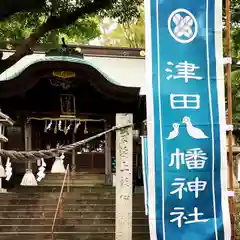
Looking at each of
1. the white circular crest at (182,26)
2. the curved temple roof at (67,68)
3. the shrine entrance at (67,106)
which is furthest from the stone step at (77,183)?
the white circular crest at (182,26)

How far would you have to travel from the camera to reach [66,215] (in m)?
11.6

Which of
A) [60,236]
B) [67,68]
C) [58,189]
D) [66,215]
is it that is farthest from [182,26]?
[58,189]

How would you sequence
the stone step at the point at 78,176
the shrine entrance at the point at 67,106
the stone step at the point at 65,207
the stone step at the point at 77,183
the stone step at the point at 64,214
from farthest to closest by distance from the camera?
the stone step at the point at 78,176 → the stone step at the point at 77,183 → the shrine entrance at the point at 67,106 → the stone step at the point at 65,207 → the stone step at the point at 64,214

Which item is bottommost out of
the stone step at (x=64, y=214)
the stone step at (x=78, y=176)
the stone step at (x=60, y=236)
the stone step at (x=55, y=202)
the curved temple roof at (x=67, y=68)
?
the stone step at (x=60, y=236)

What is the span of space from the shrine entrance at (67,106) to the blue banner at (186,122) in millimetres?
9366

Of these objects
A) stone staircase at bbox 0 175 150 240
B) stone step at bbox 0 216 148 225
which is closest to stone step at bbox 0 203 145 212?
stone staircase at bbox 0 175 150 240

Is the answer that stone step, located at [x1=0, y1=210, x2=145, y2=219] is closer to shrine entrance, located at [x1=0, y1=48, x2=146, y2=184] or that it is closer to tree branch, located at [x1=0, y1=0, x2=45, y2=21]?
shrine entrance, located at [x1=0, y1=48, x2=146, y2=184]

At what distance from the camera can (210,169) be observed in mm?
4414

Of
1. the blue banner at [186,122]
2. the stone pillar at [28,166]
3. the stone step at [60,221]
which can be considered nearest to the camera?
the blue banner at [186,122]

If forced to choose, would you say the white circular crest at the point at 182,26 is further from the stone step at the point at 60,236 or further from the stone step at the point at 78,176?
the stone step at the point at 78,176

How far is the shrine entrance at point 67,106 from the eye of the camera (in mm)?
13742

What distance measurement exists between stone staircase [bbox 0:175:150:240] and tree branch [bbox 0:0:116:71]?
479 centimetres

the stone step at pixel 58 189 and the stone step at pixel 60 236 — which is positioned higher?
the stone step at pixel 58 189

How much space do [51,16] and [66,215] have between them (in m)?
5.92
